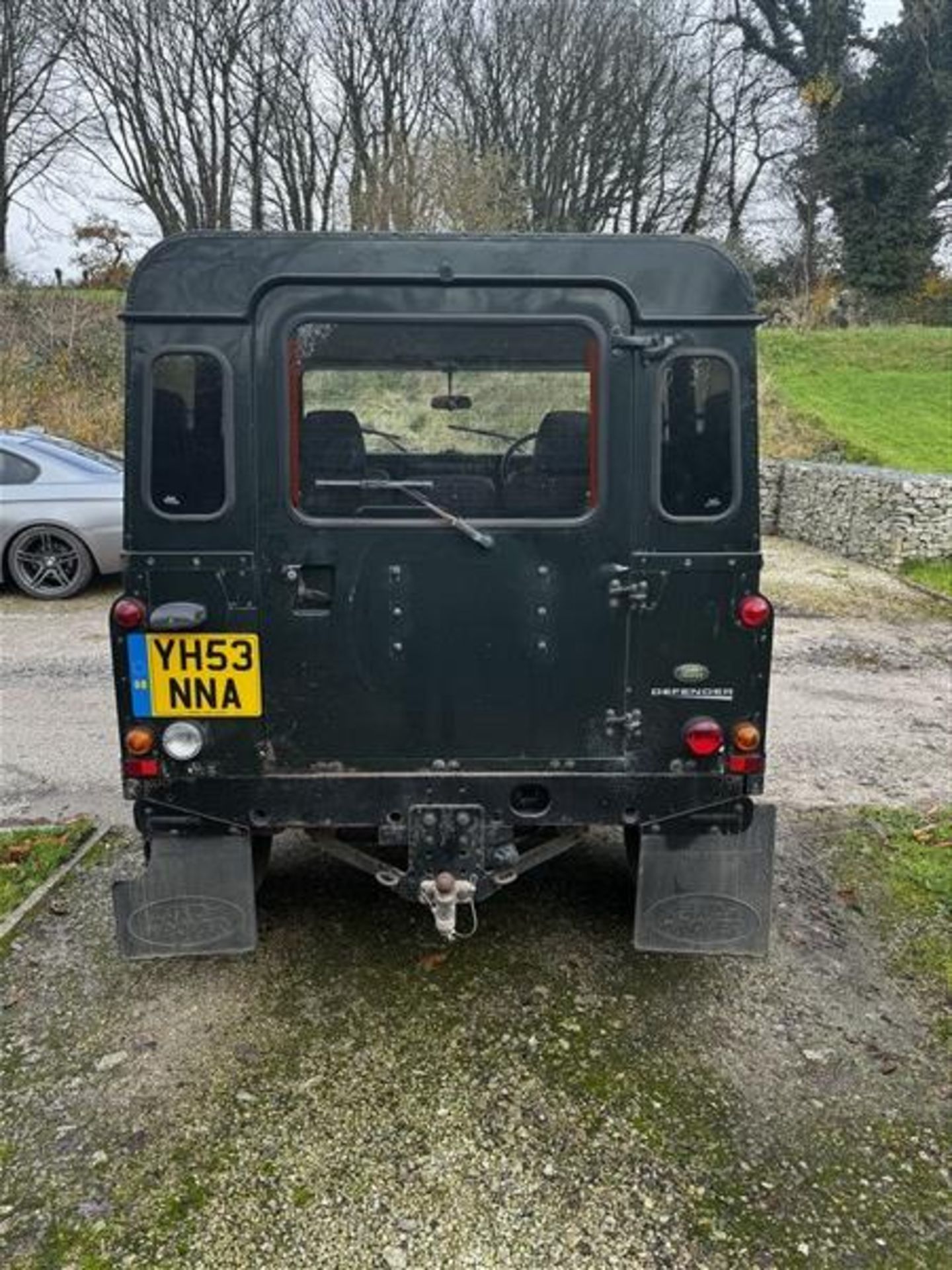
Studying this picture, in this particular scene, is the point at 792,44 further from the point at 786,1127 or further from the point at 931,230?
the point at 786,1127

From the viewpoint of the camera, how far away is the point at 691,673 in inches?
128

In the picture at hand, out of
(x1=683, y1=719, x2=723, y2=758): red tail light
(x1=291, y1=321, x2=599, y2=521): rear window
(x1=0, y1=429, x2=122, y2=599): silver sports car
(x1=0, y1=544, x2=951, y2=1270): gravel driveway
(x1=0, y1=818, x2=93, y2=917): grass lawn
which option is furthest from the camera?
(x1=0, y1=429, x2=122, y2=599): silver sports car

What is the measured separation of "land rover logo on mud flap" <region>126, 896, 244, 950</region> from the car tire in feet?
24.6

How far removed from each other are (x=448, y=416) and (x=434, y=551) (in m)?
0.51

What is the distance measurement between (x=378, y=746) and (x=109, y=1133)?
4.53ft

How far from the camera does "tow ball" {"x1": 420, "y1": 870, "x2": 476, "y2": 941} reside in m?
3.29

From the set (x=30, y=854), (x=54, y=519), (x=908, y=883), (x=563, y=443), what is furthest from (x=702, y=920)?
(x=54, y=519)

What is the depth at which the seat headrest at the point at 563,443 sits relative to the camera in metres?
3.22

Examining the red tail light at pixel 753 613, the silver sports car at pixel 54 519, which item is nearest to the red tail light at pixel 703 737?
the red tail light at pixel 753 613

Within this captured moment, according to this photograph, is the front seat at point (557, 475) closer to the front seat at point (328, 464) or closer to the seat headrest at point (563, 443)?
the seat headrest at point (563, 443)

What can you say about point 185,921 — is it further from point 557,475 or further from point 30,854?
point 557,475

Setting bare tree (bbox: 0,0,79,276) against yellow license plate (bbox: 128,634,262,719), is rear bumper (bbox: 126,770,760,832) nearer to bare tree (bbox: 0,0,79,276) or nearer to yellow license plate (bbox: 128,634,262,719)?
yellow license plate (bbox: 128,634,262,719)

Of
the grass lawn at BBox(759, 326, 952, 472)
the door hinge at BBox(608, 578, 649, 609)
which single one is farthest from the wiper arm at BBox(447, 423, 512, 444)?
the grass lawn at BBox(759, 326, 952, 472)

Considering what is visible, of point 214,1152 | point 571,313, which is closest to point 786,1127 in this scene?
point 214,1152
